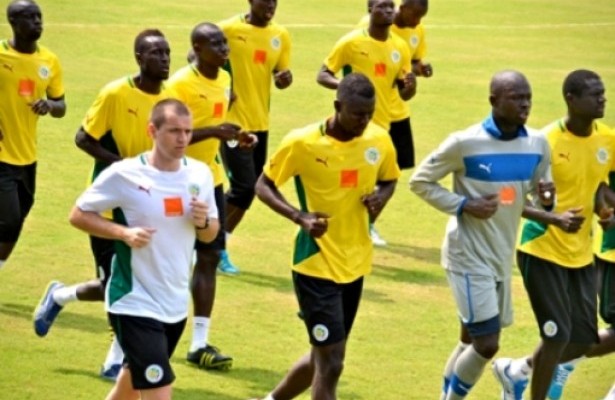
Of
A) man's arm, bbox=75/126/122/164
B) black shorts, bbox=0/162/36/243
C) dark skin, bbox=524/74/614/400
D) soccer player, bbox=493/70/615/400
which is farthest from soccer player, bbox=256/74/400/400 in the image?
black shorts, bbox=0/162/36/243

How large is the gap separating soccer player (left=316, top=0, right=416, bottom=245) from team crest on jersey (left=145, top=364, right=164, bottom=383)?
284 inches

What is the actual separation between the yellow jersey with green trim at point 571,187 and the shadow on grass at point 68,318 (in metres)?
4.00

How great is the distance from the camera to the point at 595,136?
1284cm

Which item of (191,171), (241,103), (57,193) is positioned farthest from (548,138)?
(57,193)

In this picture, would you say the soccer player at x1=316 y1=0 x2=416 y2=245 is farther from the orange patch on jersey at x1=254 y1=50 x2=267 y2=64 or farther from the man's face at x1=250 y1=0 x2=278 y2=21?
the man's face at x1=250 y1=0 x2=278 y2=21

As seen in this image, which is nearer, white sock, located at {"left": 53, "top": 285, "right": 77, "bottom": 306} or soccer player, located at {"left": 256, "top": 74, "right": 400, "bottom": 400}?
soccer player, located at {"left": 256, "top": 74, "right": 400, "bottom": 400}

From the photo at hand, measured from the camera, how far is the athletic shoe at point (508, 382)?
1312cm

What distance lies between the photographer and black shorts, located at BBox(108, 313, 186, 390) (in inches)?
429

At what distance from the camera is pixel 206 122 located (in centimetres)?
1421

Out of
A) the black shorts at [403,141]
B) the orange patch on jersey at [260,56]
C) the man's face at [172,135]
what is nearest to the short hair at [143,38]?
the man's face at [172,135]

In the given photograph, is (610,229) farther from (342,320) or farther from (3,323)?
(3,323)

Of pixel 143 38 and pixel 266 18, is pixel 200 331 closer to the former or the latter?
pixel 143 38

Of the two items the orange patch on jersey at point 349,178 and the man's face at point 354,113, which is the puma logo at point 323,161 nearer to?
the orange patch on jersey at point 349,178

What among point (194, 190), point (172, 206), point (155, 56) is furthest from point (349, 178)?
point (155, 56)
